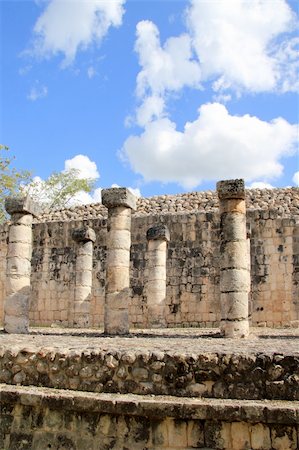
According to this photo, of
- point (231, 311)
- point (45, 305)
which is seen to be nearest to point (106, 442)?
point (231, 311)

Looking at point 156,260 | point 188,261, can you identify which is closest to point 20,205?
point 156,260

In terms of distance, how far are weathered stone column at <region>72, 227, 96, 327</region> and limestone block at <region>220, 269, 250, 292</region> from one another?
682 cm

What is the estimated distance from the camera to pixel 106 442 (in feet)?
19.1

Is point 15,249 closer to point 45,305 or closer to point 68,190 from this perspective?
point 45,305

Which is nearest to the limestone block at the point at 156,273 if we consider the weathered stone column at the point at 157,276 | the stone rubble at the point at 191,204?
the weathered stone column at the point at 157,276

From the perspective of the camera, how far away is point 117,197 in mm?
12055

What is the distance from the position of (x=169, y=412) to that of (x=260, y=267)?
11885 mm

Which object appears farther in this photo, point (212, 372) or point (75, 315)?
point (75, 315)

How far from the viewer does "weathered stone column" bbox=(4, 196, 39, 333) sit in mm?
12547

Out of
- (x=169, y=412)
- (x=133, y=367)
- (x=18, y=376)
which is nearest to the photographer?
(x=169, y=412)

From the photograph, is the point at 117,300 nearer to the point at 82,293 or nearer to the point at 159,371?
the point at 82,293

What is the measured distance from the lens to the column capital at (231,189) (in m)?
11.0

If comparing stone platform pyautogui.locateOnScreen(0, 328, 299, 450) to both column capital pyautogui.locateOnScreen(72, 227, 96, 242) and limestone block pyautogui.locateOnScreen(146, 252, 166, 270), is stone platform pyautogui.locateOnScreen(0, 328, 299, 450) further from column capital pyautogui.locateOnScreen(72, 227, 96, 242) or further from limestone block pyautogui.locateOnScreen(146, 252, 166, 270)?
column capital pyautogui.locateOnScreen(72, 227, 96, 242)

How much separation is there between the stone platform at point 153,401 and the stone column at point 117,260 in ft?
17.8
